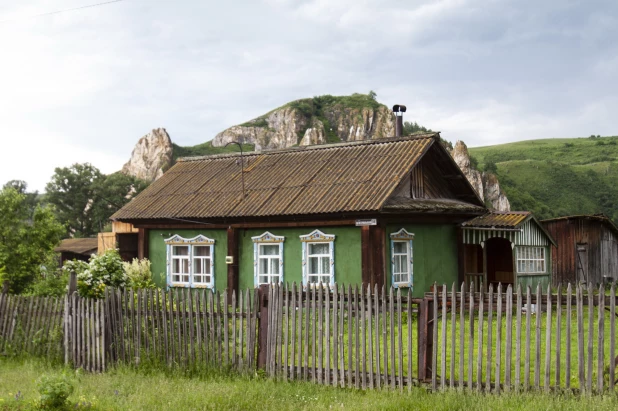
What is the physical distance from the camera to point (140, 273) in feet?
70.3

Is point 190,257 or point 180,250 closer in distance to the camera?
point 190,257

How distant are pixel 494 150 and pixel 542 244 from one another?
9879 centimetres

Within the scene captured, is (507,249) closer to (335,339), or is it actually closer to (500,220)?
(500,220)

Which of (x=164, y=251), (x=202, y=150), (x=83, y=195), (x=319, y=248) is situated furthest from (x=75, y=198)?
(x=319, y=248)

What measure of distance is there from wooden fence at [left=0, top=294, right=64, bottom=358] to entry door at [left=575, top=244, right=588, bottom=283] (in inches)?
868

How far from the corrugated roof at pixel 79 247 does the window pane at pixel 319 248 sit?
30437 millimetres

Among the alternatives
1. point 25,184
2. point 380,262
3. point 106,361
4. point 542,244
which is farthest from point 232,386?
point 25,184

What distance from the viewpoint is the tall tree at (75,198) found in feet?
226

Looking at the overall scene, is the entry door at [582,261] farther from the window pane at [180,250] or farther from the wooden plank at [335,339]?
the wooden plank at [335,339]

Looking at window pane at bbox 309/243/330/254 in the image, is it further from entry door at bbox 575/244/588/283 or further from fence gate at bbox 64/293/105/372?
entry door at bbox 575/244/588/283

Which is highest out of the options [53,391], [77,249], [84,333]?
[77,249]

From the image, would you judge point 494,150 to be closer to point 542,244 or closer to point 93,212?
point 93,212

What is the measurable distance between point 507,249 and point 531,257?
997 mm

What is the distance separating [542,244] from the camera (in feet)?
82.4
